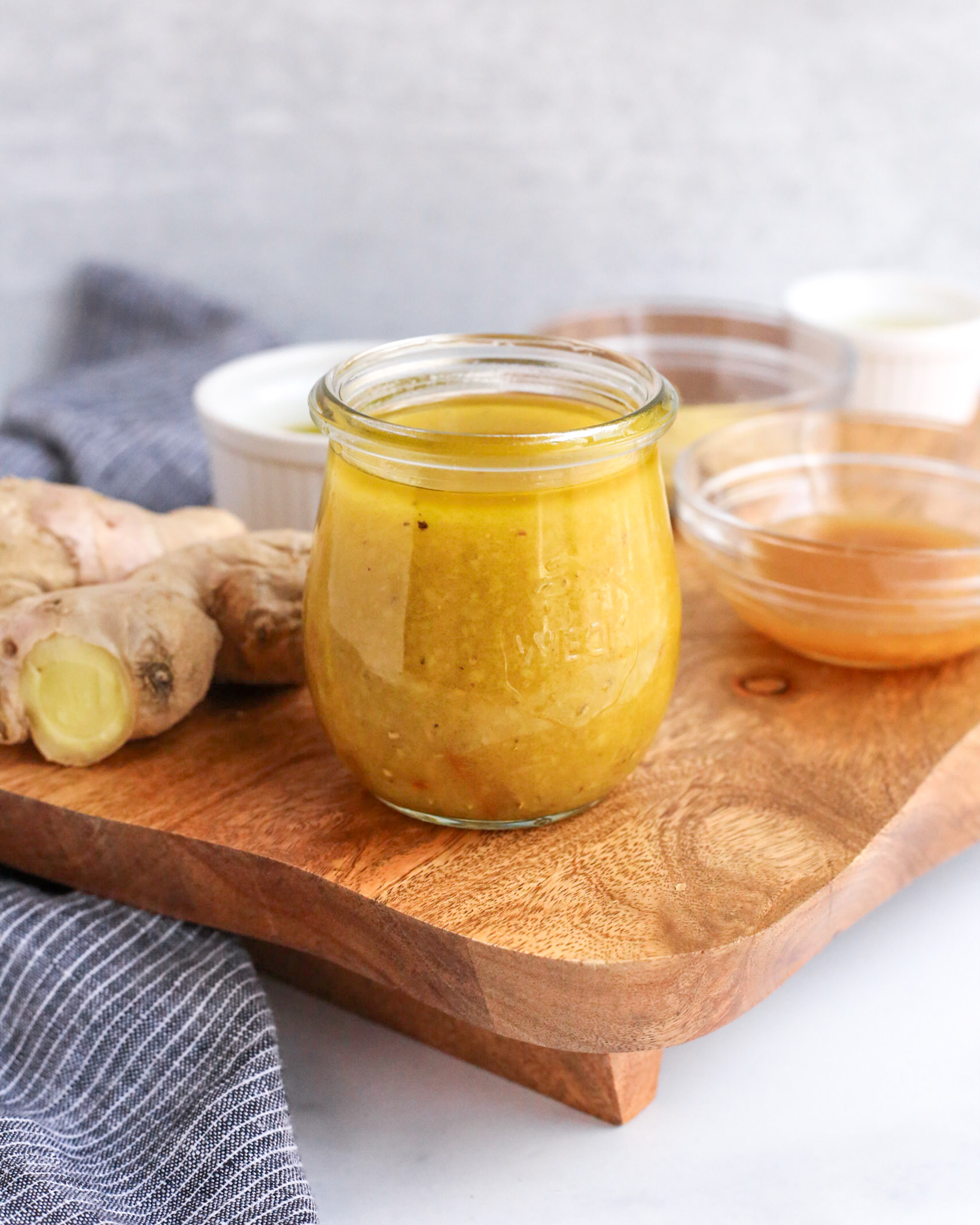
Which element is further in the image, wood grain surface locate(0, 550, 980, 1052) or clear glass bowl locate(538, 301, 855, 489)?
clear glass bowl locate(538, 301, 855, 489)

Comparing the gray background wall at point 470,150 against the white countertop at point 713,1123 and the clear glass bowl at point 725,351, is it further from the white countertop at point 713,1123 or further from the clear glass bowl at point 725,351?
the white countertop at point 713,1123

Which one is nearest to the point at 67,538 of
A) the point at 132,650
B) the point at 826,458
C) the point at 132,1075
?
the point at 132,650

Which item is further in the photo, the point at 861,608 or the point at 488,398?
the point at 861,608

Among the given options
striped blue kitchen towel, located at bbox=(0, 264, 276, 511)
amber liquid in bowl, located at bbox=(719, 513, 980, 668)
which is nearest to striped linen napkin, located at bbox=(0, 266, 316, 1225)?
amber liquid in bowl, located at bbox=(719, 513, 980, 668)

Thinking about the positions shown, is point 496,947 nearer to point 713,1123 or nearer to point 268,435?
point 713,1123

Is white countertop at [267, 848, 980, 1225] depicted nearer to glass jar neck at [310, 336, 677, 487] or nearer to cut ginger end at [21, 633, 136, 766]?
cut ginger end at [21, 633, 136, 766]

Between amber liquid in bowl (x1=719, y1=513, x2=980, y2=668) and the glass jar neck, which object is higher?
the glass jar neck

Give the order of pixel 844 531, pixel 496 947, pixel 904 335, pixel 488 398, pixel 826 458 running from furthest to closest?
pixel 904 335 → pixel 826 458 → pixel 844 531 → pixel 488 398 → pixel 496 947

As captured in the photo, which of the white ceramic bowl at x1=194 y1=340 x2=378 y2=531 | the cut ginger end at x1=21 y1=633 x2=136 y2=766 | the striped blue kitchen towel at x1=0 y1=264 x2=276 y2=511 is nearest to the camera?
the cut ginger end at x1=21 y1=633 x2=136 y2=766
